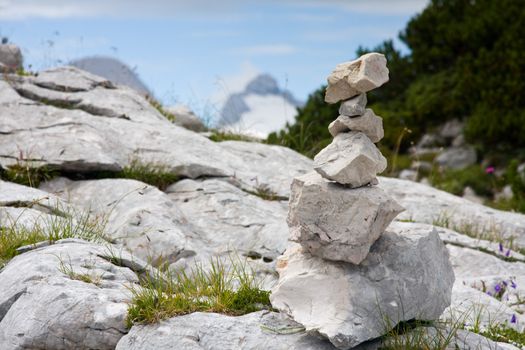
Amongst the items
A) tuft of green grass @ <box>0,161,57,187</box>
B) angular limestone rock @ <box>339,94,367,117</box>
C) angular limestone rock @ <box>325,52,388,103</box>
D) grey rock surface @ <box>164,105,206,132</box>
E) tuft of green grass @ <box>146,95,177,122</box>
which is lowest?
tuft of green grass @ <box>0,161,57,187</box>

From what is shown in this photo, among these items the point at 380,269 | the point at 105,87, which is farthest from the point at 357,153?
the point at 105,87

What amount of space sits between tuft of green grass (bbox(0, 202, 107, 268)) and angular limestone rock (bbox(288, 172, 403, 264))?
330 centimetres

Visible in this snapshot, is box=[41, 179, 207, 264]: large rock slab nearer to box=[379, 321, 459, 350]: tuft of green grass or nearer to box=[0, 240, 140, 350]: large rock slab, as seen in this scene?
box=[0, 240, 140, 350]: large rock slab

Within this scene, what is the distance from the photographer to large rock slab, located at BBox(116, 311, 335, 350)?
590 centimetres

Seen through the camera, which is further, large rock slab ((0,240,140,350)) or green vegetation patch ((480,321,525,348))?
green vegetation patch ((480,321,525,348))

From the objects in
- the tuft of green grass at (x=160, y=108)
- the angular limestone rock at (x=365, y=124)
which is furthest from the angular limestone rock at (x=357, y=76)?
A: the tuft of green grass at (x=160, y=108)

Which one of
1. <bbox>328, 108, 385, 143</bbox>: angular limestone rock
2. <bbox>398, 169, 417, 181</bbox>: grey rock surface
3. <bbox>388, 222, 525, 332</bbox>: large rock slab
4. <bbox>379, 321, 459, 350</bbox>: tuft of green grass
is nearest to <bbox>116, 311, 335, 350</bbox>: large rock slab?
<bbox>379, 321, 459, 350</bbox>: tuft of green grass

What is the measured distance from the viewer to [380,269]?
21.0 feet

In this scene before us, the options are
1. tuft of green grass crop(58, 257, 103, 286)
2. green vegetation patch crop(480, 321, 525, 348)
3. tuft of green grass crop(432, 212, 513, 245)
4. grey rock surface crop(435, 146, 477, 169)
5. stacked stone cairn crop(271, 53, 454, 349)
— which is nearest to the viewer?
stacked stone cairn crop(271, 53, 454, 349)

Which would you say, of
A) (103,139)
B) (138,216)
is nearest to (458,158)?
(103,139)

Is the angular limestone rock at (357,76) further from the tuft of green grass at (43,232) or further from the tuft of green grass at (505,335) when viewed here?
the tuft of green grass at (43,232)

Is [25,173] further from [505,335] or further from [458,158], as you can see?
[458,158]

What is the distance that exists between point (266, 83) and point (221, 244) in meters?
155

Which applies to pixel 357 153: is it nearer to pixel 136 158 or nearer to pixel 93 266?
pixel 93 266
